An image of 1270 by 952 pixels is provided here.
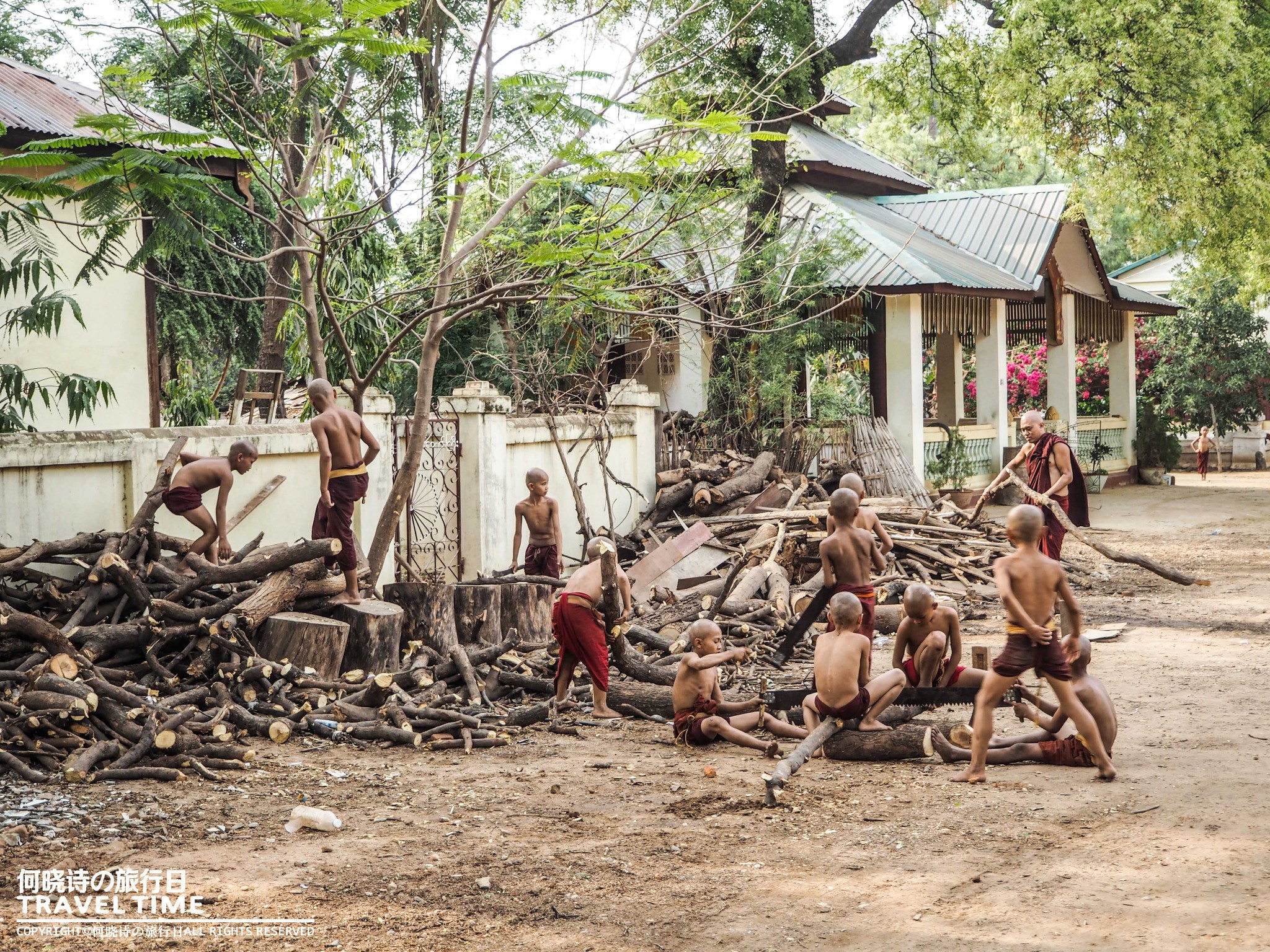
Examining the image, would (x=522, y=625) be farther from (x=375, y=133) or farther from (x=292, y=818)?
(x=375, y=133)

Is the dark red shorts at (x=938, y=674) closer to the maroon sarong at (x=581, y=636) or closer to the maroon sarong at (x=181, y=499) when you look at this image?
the maroon sarong at (x=581, y=636)

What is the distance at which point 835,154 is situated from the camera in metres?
23.4

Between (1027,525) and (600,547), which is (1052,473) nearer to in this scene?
(1027,525)

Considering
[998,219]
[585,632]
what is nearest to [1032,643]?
[585,632]

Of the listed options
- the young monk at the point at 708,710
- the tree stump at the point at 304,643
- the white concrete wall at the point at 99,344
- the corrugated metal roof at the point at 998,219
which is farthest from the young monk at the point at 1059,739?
the corrugated metal roof at the point at 998,219

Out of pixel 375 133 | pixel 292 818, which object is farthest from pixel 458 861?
pixel 375 133

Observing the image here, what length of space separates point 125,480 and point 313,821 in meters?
4.49

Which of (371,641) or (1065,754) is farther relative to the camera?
(371,641)

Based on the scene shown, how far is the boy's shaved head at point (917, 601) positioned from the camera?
7.40 m

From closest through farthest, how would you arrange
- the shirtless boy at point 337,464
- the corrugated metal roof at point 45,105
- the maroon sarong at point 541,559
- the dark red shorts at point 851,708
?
the dark red shorts at point 851,708 → the shirtless boy at point 337,464 → the corrugated metal roof at point 45,105 → the maroon sarong at point 541,559

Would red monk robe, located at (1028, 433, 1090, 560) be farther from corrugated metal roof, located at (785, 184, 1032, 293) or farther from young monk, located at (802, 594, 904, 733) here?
corrugated metal roof, located at (785, 184, 1032, 293)

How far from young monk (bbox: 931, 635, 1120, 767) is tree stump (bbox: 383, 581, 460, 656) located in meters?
3.73

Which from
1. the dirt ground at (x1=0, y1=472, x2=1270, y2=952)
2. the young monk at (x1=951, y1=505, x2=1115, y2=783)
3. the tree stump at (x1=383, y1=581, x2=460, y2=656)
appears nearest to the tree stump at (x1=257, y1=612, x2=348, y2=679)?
the tree stump at (x1=383, y1=581, x2=460, y2=656)

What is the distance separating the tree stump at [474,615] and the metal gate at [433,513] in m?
2.86
